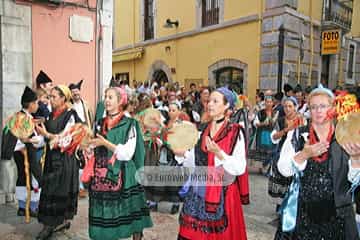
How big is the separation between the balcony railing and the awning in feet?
27.2

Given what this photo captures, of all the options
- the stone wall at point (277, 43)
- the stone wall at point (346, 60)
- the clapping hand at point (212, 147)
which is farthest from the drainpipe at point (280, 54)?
the clapping hand at point (212, 147)

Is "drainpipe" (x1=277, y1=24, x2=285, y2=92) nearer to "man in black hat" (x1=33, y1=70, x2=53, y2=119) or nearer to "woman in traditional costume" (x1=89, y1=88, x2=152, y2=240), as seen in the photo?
"man in black hat" (x1=33, y1=70, x2=53, y2=119)

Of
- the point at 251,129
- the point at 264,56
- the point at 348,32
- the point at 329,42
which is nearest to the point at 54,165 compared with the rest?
the point at 251,129

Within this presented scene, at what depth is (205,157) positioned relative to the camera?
2.69 m

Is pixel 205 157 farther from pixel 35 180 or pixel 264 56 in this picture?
pixel 264 56

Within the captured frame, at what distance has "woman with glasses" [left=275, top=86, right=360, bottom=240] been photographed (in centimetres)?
220

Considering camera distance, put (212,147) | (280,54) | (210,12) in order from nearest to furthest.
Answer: (212,147), (280,54), (210,12)

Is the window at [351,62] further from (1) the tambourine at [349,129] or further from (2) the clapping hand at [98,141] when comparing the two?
(2) the clapping hand at [98,141]

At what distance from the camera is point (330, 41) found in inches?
490

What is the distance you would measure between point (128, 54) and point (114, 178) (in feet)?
49.2

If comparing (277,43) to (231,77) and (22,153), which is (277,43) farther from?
A: (22,153)

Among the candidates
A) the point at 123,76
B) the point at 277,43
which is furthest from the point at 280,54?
the point at 123,76

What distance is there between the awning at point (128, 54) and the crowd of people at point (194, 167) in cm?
1213

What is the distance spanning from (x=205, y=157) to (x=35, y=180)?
8.59ft
